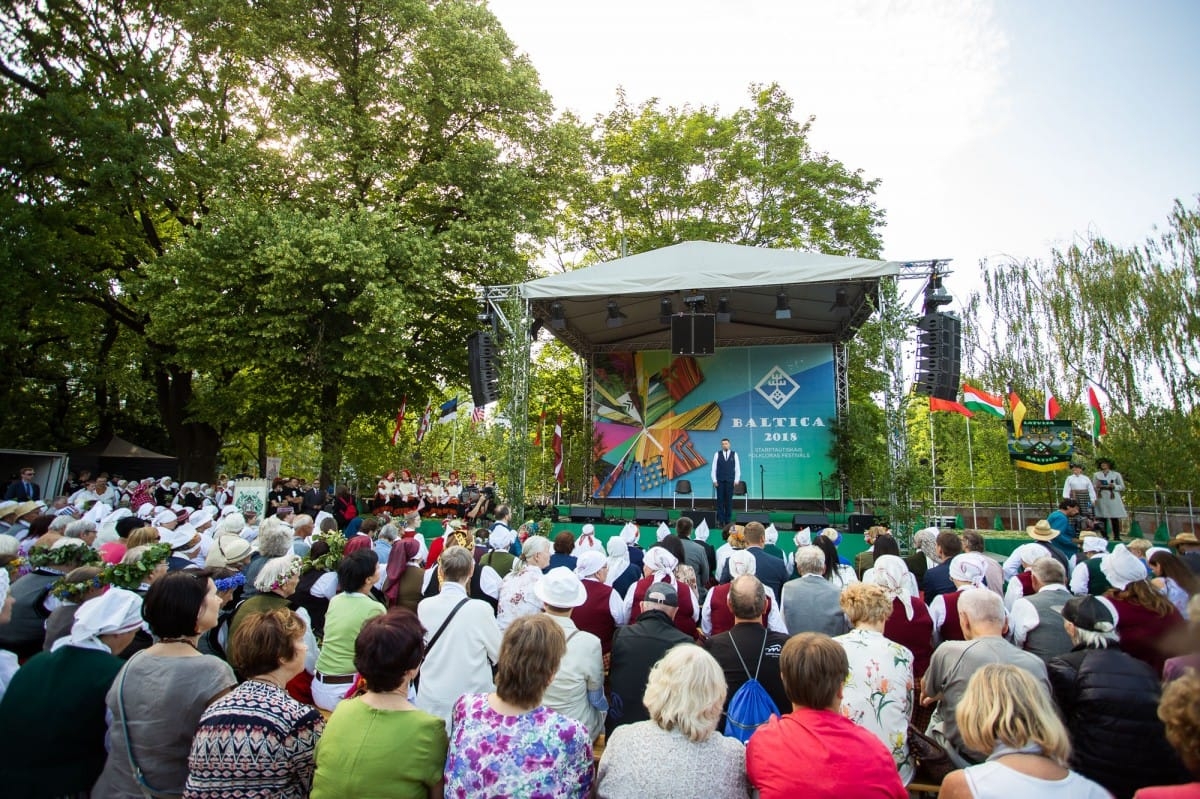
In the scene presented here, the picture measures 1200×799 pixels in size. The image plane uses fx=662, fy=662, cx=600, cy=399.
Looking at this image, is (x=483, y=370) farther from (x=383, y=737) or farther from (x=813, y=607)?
(x=383, y=737)

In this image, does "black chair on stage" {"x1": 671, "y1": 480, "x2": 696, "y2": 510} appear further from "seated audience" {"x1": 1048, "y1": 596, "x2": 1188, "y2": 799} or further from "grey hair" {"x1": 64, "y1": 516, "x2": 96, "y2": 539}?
"seated audience" {"x1": 1048, "y1": 596, "x2": 1188, "y2": 799}

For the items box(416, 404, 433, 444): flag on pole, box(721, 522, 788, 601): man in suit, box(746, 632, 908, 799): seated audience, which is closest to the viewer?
box(746, 632, 908, 799): seated audience

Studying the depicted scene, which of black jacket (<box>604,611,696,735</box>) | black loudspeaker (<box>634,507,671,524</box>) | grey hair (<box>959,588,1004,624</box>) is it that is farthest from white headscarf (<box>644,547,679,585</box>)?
black loudspeaker (<box>634,507,671,524</box>)

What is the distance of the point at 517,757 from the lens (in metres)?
2.09

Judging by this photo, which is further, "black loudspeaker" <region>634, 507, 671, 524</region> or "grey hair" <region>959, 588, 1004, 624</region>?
"black loudspeaker" <region>634, 507, 671, 524</region>

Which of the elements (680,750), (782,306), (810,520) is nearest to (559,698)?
(680,750)

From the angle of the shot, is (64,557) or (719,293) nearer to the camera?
(64,557)

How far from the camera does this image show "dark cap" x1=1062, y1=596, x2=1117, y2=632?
9.32 ft

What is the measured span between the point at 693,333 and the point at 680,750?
11840mm

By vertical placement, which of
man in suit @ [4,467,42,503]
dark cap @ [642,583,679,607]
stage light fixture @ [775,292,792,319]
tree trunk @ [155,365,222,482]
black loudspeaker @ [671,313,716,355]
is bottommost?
dark cap @ [642,583,679,607]

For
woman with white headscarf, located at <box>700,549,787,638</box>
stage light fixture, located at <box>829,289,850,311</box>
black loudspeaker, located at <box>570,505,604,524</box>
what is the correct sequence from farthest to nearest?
black loudspeaker, located at <box>570,505,604,524</box>
stage light fixture, located at <box>829,289,850,311</box>
woman with white headscarf, located at <box>700,549,787,638</box>

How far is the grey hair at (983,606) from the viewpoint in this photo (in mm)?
3004

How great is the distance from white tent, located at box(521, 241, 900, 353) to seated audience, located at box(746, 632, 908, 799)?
35.1 feet

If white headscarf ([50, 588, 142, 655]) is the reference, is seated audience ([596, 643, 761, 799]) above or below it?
below
